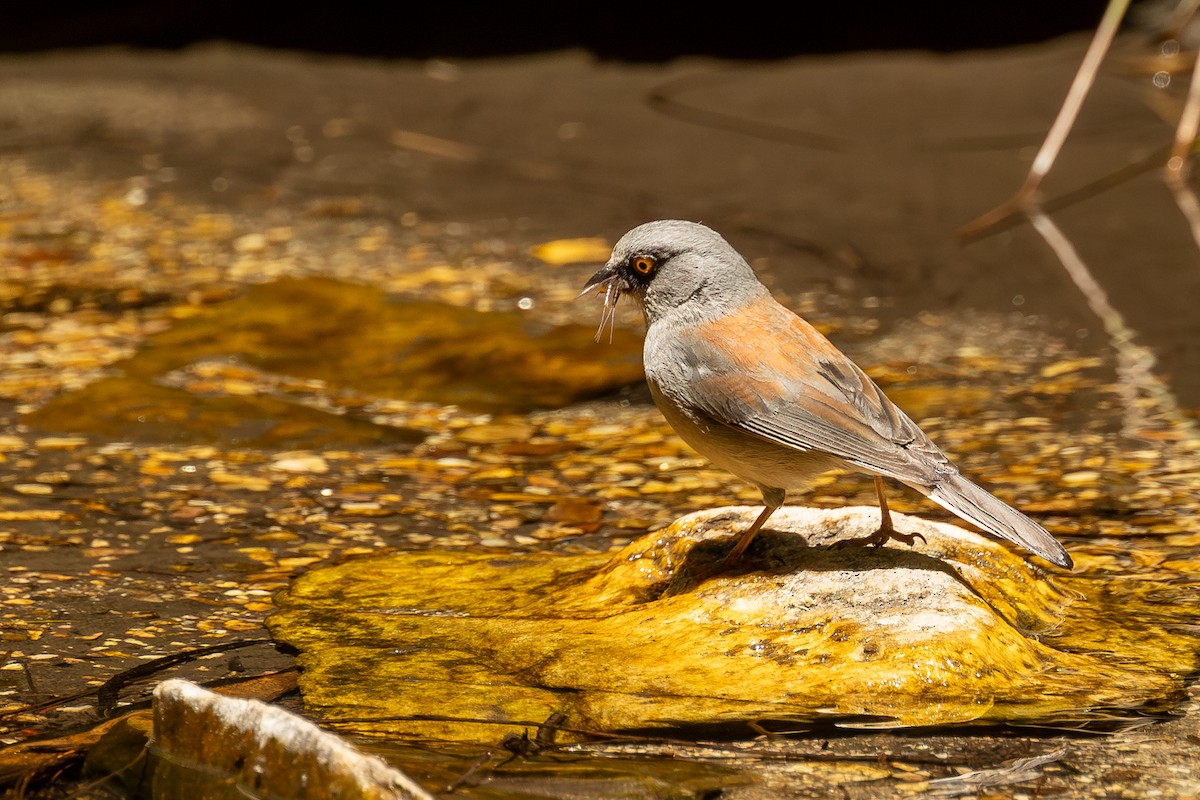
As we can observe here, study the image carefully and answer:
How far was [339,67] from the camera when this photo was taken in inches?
400

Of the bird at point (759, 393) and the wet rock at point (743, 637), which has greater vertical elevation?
the bird at point (759, 393)

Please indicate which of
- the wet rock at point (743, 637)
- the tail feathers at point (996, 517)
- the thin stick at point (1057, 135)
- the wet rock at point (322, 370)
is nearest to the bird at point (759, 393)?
the tail feathers at point (996, 517)

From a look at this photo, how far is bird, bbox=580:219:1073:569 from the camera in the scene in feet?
11.0

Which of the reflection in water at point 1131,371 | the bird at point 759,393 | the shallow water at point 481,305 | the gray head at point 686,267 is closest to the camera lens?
the bird at point 759,393

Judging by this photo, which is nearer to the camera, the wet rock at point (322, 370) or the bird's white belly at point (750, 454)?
the bird's white belly at point (750, 454)

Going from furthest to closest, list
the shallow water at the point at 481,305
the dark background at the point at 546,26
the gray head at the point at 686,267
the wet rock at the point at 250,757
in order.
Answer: the dark background at the point at 546,26
the shallow water at the point at 481,305
the gray head at the point at 686,267
the wet rock at the point at 250,757

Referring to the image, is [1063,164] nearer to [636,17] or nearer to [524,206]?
[524,206]

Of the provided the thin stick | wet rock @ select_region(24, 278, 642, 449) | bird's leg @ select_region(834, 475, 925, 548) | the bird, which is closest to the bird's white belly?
the bird

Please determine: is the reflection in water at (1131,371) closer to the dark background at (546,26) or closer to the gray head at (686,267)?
the gray head at (686,267)

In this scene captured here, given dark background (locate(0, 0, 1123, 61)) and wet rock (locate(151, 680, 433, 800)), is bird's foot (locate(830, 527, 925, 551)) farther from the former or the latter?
dark background (locate(0, 0, 1123, 61))

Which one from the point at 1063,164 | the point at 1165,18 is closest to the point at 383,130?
the point at 1063,164

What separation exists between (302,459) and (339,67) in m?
5.91

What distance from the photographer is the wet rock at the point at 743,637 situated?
119 inches

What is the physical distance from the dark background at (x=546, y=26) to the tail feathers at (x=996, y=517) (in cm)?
724
